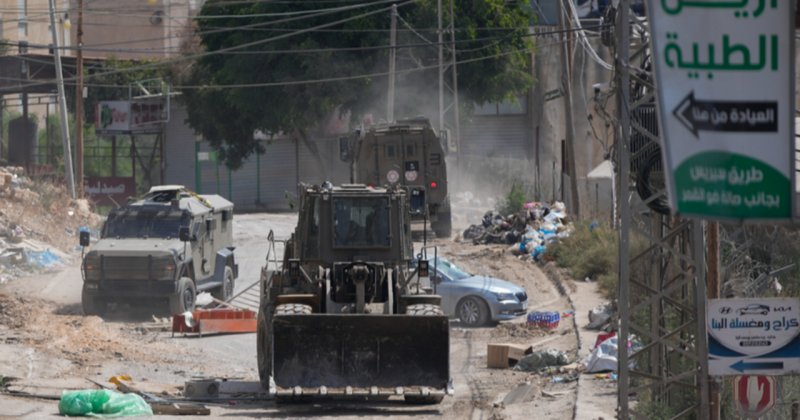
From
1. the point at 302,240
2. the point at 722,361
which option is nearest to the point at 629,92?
the point at 722,361

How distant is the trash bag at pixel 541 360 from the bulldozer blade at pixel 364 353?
418 cm

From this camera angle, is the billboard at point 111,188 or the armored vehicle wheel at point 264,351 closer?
the armored vehicle wheel at point 264,351

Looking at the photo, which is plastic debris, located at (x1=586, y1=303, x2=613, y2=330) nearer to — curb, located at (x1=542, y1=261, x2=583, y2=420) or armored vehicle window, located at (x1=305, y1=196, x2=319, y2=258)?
curb, located at (x1=542, y1=261, x2=583, y2=420)

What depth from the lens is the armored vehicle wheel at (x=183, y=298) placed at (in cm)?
2427

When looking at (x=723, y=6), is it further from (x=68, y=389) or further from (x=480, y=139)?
(x=480, y=139)

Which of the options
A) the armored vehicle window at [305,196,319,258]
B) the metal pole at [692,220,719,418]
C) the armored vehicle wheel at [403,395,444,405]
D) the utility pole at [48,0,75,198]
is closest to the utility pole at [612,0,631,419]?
the metal pole at [692,220,719,418]

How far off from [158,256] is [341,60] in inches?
999

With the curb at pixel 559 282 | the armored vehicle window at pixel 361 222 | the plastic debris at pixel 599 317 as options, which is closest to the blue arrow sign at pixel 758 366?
the armored vehicle window at pixel 361 222

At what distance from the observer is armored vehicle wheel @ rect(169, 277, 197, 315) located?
24266mm

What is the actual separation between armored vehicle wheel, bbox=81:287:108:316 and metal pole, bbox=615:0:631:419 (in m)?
15.2

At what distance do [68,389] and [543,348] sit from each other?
27.0 feet

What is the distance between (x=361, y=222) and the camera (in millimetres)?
16672

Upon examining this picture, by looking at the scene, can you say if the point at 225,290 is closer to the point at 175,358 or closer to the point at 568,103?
the point at 175,358

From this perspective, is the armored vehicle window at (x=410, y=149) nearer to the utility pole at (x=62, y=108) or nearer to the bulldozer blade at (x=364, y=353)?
the utility pole at (x=62, y=108)
